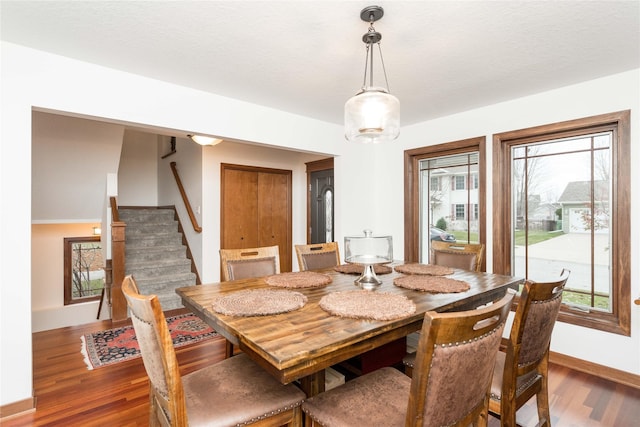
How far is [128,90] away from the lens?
2398 millimetres

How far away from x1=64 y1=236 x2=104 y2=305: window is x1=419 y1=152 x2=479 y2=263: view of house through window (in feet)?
18.7

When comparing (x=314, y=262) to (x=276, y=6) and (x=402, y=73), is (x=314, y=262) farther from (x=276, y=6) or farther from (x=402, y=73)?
(x=276, y=6)

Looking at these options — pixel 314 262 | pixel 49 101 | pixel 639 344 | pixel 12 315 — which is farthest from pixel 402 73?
pixel 12 315

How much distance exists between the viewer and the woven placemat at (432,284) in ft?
5.69

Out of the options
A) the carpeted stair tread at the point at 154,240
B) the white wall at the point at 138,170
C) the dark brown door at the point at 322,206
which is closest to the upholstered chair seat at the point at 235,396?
the dark brown door at the point at 322,206

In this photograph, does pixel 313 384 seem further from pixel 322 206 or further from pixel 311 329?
pixel 322 206

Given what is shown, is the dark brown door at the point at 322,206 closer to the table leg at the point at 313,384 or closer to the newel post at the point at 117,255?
the newel post at the point at 117,255

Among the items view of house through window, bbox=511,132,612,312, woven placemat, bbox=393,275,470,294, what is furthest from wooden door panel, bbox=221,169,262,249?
view of house through window, bbox=511,132,612,312

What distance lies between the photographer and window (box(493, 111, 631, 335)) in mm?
2420

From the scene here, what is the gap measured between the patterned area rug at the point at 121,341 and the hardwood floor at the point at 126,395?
0.08 meters

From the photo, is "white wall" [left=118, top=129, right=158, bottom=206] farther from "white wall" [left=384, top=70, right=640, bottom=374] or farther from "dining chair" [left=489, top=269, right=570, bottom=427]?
"dining chair" [left=489, top=269, right=570, bottom=427]

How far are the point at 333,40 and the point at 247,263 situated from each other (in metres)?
1.67

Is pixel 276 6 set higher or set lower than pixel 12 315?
higher

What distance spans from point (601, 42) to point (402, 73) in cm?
124
